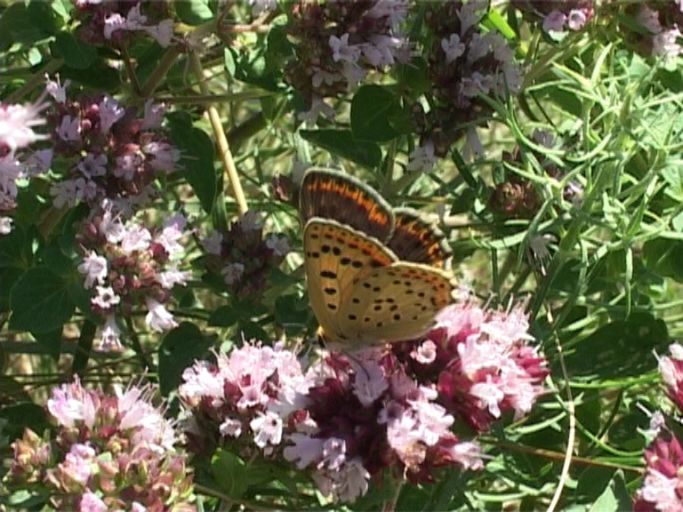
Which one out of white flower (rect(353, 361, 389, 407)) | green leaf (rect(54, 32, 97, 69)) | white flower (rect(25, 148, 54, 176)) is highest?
green leaf (rect(54, 32, 97, 69))

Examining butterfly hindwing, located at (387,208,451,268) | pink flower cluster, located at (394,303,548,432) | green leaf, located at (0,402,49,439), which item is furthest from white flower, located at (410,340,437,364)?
green leaf, located at (0,402,49,439)

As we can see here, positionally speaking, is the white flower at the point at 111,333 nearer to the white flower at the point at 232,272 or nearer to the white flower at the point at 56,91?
the white flower at the point at 232,272

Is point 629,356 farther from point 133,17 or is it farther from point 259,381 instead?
point 133,17

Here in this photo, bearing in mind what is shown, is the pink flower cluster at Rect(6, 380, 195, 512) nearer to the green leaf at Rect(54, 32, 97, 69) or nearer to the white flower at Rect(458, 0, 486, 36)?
the green leaf at Rect(54, 32, 97, 69)

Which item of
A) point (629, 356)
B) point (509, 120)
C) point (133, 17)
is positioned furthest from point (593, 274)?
point (133, 17)

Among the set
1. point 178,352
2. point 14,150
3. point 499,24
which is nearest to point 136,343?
point 178,352

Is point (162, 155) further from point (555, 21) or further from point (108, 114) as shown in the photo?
point (555, 21)
